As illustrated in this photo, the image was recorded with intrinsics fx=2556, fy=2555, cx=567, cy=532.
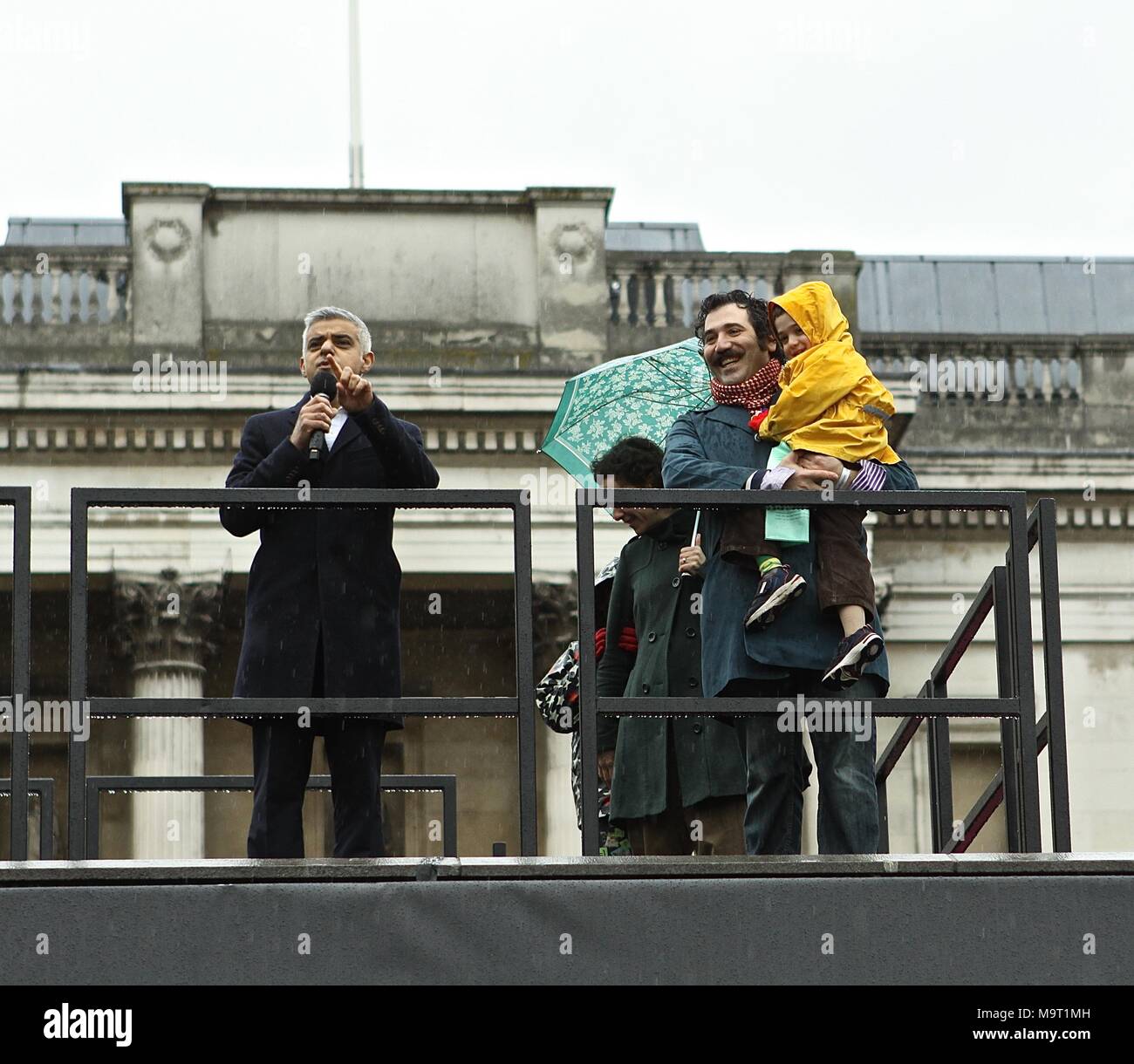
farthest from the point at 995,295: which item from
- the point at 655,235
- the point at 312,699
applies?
the point at 312,699

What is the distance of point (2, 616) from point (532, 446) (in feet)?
18.3

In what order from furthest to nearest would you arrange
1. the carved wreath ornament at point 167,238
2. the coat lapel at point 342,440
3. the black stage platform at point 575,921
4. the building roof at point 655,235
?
the building roof at point 655,235, the carved wreath ornament at point 167,238, the coat lapel at point 342,440, the black stage platform at point 575,921

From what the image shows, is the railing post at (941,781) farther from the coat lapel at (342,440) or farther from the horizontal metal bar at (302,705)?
the coat lapel at (342,440)

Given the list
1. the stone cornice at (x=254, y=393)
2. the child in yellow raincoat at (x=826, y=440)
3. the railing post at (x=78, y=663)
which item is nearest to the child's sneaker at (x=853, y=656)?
the child in yellow raincoat at (x=826, y=440)

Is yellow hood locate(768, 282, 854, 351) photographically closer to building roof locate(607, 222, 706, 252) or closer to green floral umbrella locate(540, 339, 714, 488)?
green floral umbrella locate(540, 339, 714, 488)

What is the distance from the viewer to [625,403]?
9.51 metres

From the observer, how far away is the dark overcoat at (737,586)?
7336 mm

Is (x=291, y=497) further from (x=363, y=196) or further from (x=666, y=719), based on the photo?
(x=363, y=196)

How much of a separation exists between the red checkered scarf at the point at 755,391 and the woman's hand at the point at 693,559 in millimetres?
453

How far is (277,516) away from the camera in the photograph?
7656 mm
